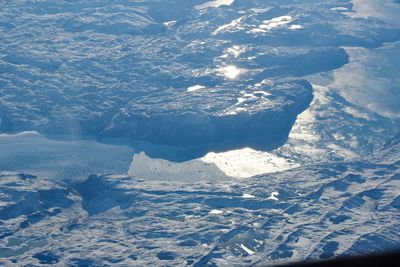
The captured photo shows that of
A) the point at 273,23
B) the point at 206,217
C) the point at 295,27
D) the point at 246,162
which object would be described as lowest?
the point at 206,217

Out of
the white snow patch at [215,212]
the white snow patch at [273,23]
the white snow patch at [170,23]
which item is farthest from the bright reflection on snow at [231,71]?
the white snow patch at [215,212]

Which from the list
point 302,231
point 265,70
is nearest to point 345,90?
point 265,70

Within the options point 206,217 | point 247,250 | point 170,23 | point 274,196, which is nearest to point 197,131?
point 274,196

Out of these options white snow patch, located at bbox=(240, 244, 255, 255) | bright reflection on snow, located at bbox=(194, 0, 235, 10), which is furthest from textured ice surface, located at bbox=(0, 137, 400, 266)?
bright reflection on snow, located at bbox=(194, 0, 235, 10)

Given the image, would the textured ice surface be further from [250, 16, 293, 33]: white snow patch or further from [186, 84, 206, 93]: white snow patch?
[250, 16, 293, 33]: white snow patch

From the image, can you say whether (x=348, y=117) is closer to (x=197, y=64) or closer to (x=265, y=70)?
(x=265, y=70)

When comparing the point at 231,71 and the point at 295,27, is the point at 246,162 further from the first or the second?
the point at 295,27
